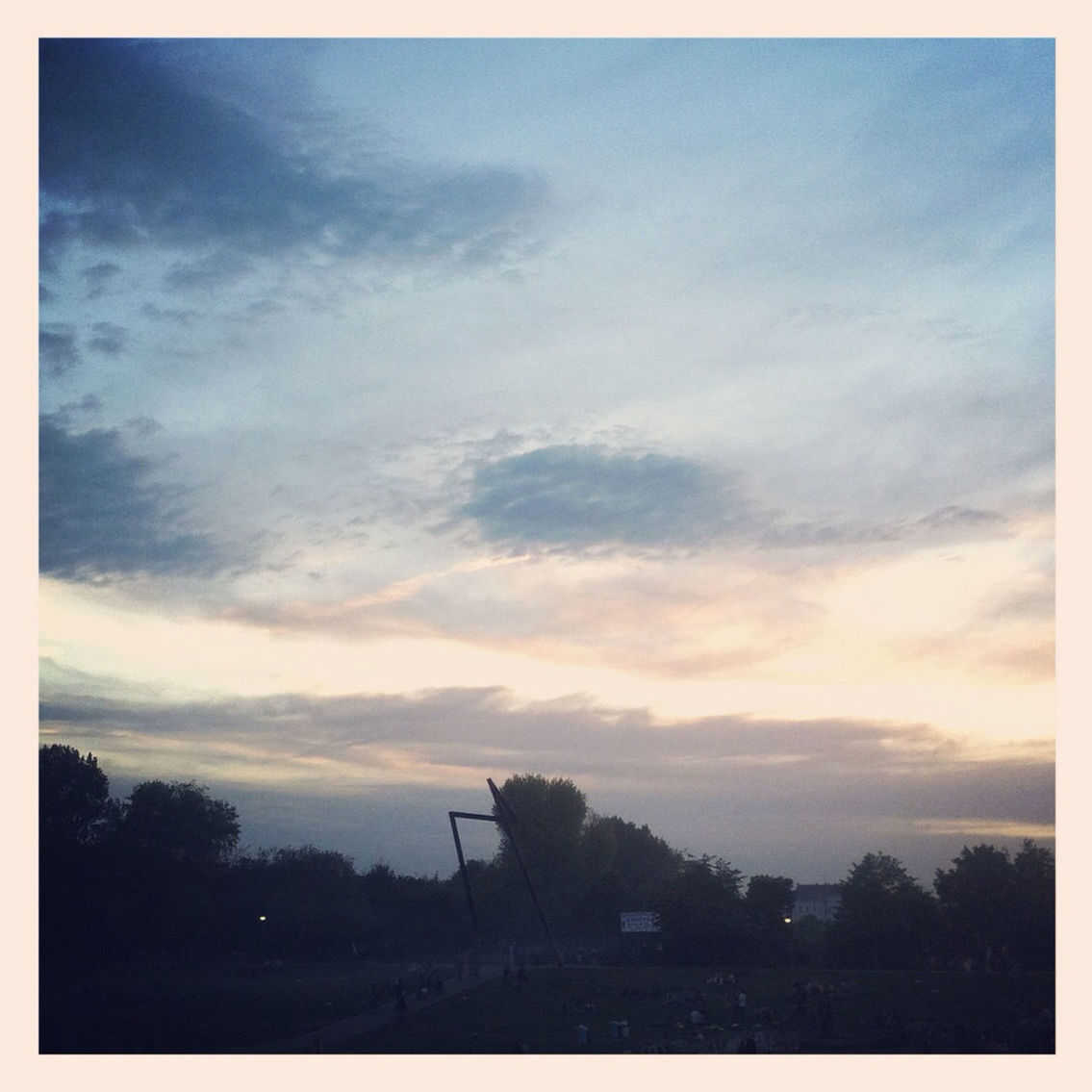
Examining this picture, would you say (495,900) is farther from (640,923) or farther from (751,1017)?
(751,1017)

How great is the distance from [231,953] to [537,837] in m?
28.1

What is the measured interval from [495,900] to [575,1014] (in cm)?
3517

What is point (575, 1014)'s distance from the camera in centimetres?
3253

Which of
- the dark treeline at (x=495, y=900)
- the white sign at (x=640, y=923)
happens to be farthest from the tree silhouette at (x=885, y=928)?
the white sign at (x=640, y=923)

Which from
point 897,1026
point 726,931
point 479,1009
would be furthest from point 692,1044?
point 726,931

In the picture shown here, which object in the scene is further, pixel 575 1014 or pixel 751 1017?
pixel 575 1014

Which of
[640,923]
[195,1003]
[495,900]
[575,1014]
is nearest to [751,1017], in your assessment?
[575,1014]

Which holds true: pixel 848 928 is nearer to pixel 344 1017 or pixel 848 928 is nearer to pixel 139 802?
pixel 344 1017

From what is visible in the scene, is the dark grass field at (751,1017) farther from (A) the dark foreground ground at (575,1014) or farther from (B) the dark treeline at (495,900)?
(B) the dark treeline at (495,900)

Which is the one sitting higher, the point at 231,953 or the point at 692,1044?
the point at 692,1044

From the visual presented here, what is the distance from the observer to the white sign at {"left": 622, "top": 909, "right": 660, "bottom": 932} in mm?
48719

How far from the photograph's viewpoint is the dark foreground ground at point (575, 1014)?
26.3 m

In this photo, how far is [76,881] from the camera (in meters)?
56.6

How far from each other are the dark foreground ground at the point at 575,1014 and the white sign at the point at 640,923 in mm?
3644
